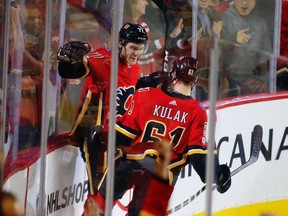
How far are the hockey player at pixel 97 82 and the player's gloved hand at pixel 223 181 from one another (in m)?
0.69

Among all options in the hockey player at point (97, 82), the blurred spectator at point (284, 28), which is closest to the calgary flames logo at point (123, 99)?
the hockey player at point (97, 82)

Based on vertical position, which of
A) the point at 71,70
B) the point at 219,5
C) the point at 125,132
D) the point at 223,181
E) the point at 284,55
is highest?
the point at 219,5

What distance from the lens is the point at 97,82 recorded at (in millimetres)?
4930

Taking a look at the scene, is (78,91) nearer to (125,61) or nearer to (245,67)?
(125,61)

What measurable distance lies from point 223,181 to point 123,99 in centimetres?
74

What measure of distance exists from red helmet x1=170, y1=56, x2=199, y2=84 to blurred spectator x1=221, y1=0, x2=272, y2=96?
0.19 m

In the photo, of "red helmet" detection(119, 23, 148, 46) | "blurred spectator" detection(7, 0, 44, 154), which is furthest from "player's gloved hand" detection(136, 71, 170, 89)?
"blurred spectator" detection(7, 0, 44, 154)

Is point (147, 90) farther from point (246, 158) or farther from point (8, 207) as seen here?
point (8, 207)

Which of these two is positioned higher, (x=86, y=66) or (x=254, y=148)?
(x=86, y=66)

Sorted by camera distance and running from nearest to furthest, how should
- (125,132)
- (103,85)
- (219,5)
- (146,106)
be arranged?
(219,5)
(146,106)
(125,132)
(103,85)

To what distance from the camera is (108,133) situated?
483cm

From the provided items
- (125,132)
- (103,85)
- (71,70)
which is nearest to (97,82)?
(103,85)

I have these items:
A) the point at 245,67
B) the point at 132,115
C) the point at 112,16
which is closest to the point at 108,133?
the point at 132,115

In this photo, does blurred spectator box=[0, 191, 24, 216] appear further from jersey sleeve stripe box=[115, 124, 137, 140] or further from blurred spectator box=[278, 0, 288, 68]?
jersey sleeve stripe box=[115, 124, 137, 140]
